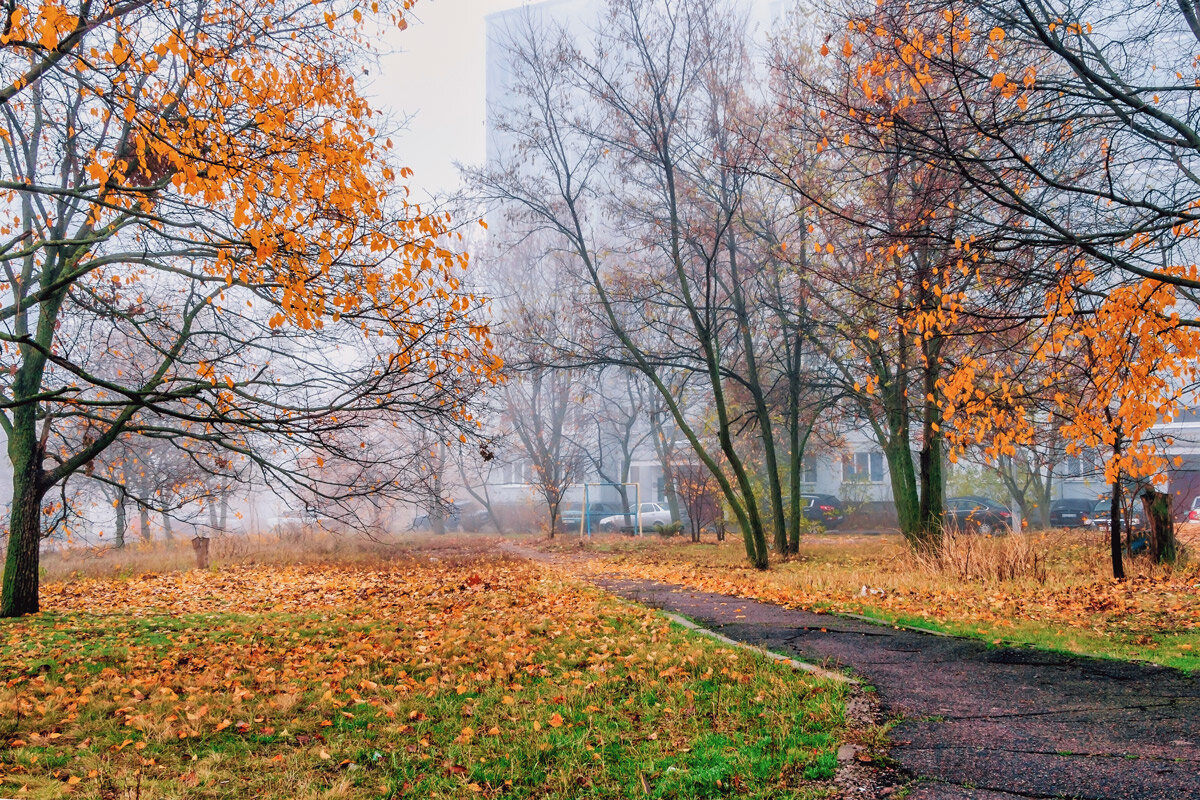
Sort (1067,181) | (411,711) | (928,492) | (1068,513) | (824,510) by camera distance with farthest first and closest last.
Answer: (824,510) → (1068,513) → (928,492) → (1067,181) → (411,711)

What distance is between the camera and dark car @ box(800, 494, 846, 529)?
2847 centimetres

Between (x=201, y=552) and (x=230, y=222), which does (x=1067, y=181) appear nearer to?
(x=230, y=222)

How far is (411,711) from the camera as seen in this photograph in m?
4.49

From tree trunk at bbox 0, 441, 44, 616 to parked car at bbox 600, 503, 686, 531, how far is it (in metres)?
21.0

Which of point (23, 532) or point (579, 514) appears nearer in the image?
point (23, 532)

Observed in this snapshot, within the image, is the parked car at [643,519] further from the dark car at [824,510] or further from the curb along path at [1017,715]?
the curb along path at [1017,715]

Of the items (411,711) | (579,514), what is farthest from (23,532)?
(579,514)

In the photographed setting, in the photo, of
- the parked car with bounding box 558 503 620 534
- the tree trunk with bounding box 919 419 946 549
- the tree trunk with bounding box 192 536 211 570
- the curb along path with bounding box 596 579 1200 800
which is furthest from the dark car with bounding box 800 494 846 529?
the curb along path with bounding box 596 579 1200 800

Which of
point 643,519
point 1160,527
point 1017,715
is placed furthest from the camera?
point 643,519

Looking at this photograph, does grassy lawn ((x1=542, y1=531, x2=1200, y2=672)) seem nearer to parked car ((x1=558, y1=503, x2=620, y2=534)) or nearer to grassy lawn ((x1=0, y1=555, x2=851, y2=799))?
grassy lawn ((x1=0, y1=555, x2=851, y2=799))

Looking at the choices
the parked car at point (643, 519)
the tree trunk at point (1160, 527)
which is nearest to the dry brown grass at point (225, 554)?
the parked car at point (643, 519)

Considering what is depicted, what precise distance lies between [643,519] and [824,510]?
33.8 feet

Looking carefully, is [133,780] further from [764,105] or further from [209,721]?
[764,105]

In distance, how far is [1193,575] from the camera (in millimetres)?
10227
